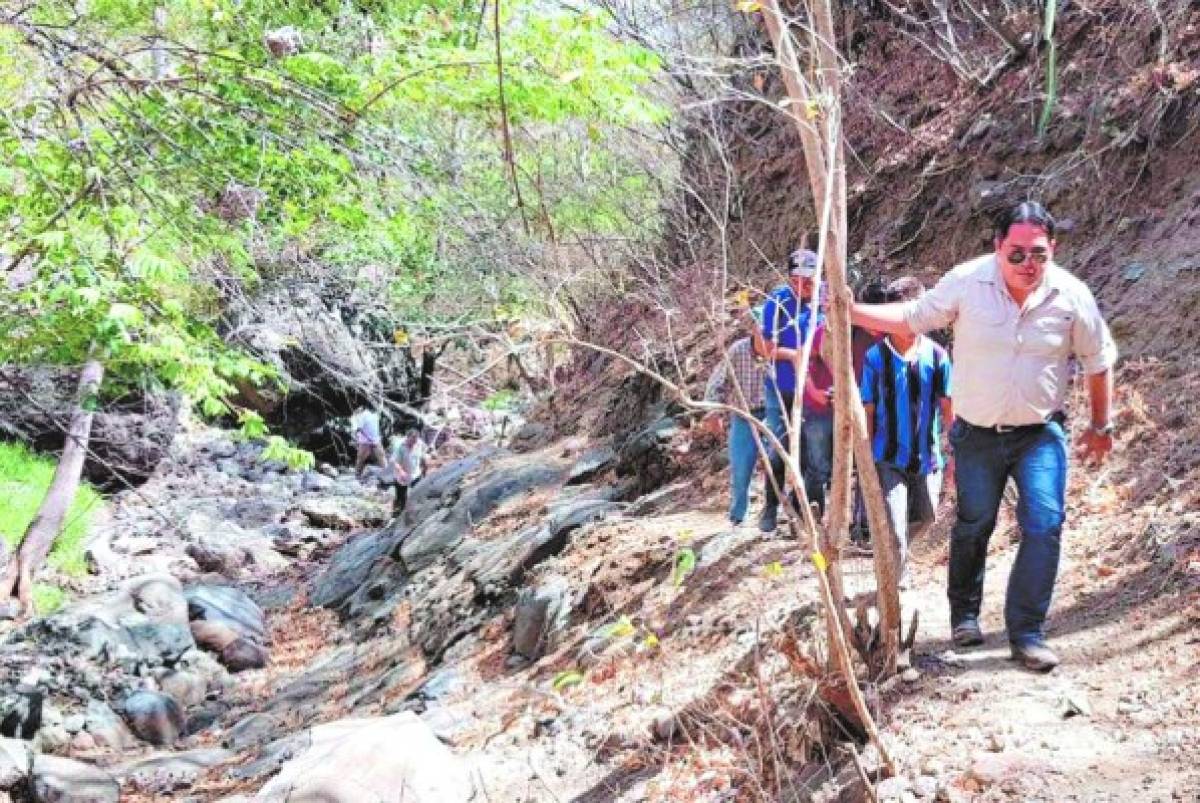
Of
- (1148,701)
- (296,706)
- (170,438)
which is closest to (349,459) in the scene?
(170,438)

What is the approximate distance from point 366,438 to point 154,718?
9.51 meters

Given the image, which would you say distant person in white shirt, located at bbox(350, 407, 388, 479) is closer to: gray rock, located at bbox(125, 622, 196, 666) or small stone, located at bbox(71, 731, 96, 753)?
gray rock, located at bbox(125, 622, 196, 666)

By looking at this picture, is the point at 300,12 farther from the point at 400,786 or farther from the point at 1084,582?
the point at 1084,582

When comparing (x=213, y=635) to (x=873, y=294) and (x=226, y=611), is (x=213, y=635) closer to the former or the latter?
(x=226, y=611)

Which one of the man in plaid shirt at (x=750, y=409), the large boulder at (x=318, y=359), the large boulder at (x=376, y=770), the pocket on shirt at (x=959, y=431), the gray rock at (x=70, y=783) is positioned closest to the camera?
the pocket on shirt at (x=959, y=431)

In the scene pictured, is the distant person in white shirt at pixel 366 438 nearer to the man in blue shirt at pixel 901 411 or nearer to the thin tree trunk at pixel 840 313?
the man in blue shirt at pixel 901 411

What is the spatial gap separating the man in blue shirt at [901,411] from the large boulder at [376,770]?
2.41 metres

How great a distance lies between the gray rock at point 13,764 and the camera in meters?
6.90

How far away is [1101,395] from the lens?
3.77m

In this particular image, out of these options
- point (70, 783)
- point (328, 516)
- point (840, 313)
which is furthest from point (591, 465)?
point (328, 516)

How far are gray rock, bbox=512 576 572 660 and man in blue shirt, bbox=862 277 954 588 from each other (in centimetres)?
309

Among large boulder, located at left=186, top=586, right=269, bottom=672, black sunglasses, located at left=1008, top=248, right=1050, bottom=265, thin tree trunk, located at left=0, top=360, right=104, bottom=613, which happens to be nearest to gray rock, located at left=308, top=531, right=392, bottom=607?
large boulder, located at left=186, top=586, right=269, bottom=672

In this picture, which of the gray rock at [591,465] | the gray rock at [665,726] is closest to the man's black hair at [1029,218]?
the gray rock at [665,726]

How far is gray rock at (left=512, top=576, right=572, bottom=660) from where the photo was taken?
7301 mm
